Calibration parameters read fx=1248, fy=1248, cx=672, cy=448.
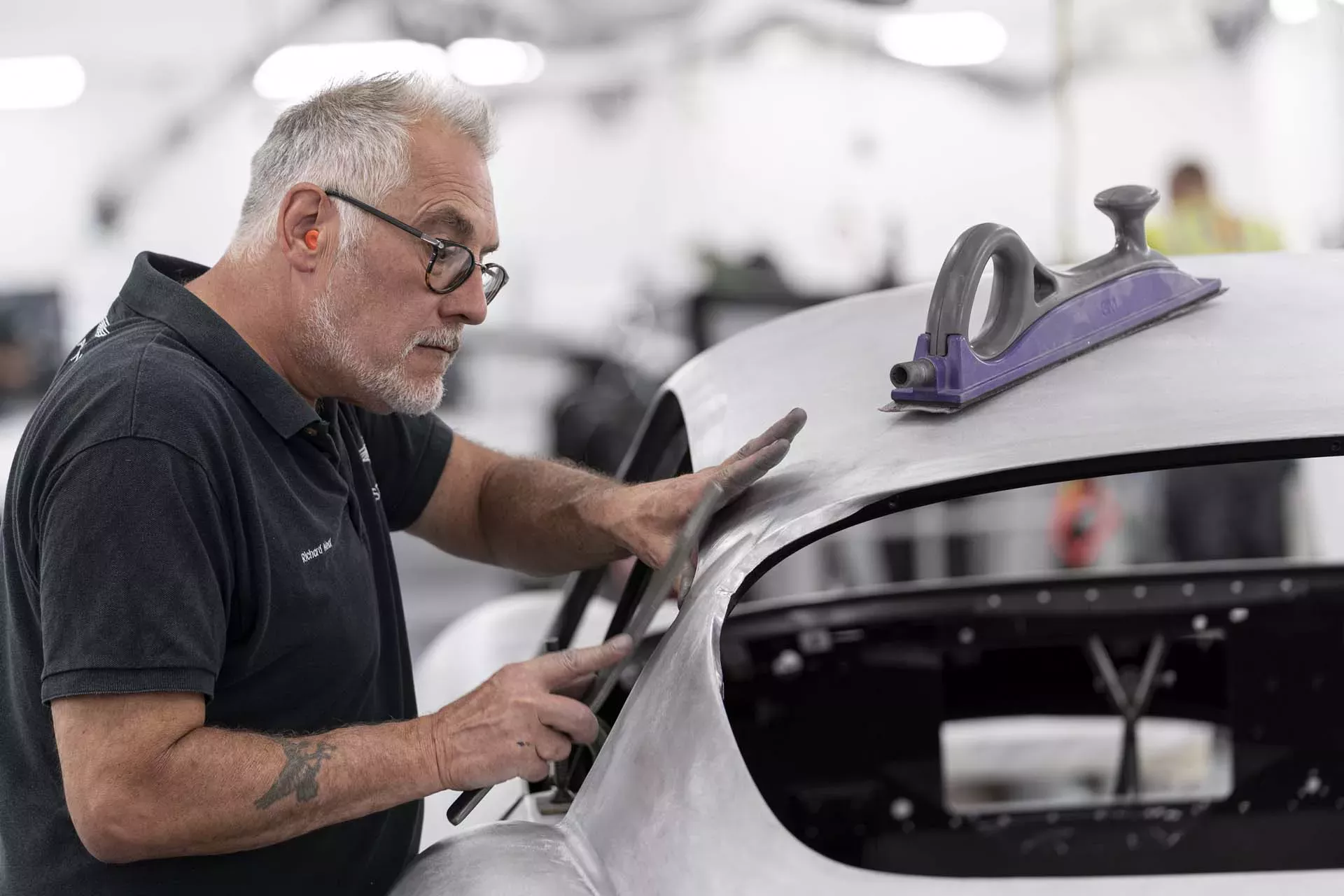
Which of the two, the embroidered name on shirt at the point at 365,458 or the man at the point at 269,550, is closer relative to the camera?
the man at the point at 269,550

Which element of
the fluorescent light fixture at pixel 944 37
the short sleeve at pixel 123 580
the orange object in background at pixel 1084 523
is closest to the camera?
the short sleeve at pixel 123 580

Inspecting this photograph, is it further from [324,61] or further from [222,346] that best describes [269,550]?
[324,61]

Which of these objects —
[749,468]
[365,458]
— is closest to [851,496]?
[749,468]

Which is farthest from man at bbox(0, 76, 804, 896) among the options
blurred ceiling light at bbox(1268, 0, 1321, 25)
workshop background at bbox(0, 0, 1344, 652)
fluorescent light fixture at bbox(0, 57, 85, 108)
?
blurred ceiling light at bbox(1268, 0, 1321, 25)

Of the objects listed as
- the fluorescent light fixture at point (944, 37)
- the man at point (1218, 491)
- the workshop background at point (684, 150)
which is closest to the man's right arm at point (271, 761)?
the workshop background at point (684, 150)

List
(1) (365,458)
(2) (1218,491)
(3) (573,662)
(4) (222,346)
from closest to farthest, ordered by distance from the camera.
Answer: (3) (573,662)
(4) (222,346)
(1) (365,458)
(2) (1218,491)

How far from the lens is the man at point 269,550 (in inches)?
45.3

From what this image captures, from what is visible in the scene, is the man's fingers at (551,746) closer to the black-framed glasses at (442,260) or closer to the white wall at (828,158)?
the black-framed glasses at (442,260)

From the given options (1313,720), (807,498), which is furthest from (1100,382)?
(1313,720)

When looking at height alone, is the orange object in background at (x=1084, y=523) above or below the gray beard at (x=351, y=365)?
below

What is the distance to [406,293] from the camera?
144 cm

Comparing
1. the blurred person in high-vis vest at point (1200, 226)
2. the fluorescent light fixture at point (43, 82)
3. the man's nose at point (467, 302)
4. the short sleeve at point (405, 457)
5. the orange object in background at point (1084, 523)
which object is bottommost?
the orange object in background at point (1084, 523)

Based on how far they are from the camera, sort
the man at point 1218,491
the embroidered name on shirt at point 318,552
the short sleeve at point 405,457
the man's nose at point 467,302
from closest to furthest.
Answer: the embroidered name on shirt at point 318,552 < the man's nose at point 467,302 < the short sleeve at point 405,457 < the man at point 1218,491

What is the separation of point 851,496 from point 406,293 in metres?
0.60
